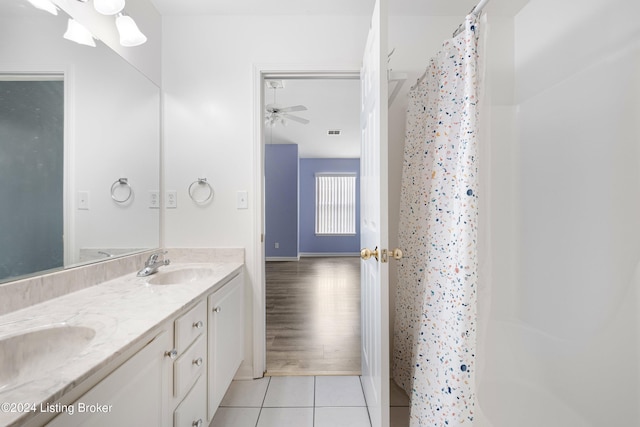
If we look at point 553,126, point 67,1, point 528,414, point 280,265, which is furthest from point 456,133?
point 280,265

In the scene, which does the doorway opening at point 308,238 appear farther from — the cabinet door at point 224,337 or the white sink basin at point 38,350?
the white sink basin at point 38,350

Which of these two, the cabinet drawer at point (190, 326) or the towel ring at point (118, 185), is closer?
the cabinet drawer at point (190, 326)

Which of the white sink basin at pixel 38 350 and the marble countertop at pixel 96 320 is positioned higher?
the marble countertop at pixel 96 320

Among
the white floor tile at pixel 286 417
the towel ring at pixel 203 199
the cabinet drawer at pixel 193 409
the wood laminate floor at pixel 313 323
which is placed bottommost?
the white floor tile at pixel 286 417

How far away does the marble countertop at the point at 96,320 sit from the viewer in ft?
1.75

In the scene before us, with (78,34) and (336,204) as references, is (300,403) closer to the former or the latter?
(78,34)

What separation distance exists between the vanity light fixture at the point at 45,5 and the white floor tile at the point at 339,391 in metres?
2.37

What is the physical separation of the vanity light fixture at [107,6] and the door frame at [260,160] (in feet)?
2.51

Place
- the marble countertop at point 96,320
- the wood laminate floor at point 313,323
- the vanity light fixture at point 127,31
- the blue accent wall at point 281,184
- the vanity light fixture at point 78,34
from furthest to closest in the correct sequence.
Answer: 1. the blue accent wall at point 281,184
2. the wood laminate floor at point 313,323
3. the vanity light fixture at point 127,31
4. the vanity light fixture at point 78,34
5. the marble countertop at point 96,320

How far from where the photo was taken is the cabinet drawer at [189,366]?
3.29 feet

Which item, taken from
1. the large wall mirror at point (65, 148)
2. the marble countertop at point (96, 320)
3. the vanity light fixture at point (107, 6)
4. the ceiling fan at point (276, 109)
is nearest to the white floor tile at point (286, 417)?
the marble countertop at point (96, 320)

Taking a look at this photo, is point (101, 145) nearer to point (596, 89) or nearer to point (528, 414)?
point (596, 89)

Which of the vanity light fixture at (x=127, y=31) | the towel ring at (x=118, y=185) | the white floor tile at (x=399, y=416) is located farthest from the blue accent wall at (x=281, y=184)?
the white floor tile at (x=399, y=416)

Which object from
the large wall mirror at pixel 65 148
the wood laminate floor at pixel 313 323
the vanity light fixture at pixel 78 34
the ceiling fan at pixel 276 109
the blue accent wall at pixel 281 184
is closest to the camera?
the large wall mirror at pixel 65 148
